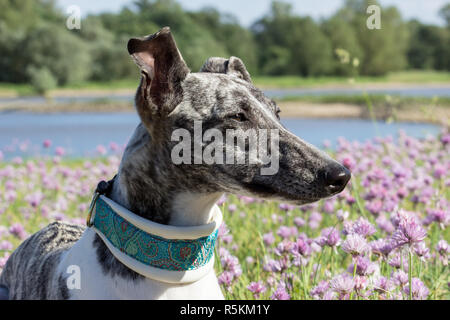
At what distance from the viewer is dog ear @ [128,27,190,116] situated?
2158mm

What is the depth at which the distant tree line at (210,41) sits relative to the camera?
43594 millimetres

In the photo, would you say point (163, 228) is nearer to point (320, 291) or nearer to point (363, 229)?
point (320, 291)

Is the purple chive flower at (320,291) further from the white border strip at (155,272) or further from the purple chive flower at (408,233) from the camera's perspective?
the white border strip at (155,272)

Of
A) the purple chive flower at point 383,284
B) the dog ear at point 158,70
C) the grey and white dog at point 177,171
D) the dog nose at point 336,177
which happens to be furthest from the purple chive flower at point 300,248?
the dog ear at point 158,70

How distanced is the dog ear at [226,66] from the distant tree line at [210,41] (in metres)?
37.7

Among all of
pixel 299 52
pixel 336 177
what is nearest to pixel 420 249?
pixel 336 177

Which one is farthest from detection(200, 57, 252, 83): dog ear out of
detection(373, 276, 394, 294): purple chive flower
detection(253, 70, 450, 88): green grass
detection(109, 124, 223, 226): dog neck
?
detection(253, 70, 450, 88): green grass

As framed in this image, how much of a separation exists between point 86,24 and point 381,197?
48.7 m

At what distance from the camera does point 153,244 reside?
2.22 meters

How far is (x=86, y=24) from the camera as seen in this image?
4859 cm

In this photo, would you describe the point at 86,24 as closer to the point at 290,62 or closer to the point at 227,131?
the point at 290,62

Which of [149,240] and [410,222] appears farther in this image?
[410,222]

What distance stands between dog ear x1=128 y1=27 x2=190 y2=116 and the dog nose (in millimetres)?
753

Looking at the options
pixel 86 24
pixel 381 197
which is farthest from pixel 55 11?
pixel 381 197
